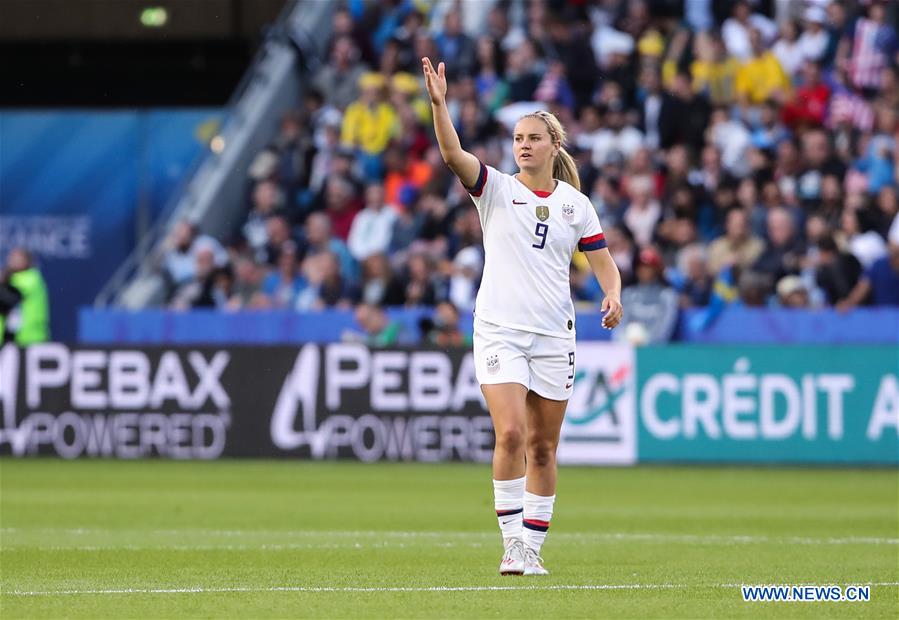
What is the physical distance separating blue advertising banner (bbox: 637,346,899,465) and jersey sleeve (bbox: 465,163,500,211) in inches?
408

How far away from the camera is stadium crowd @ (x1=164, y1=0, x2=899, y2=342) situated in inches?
829

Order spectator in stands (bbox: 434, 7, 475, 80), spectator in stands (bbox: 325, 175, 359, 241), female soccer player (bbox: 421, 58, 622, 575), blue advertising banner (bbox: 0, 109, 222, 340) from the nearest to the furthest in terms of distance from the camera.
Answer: female soccer player (bbox: 421, 58, 622, 575), spectator in stands (bbox: 325, 175, 359, 241), spectator in stands (bbox: 434, 7, 475, 80), blue advertising banner (bbox: 0, 109, 222, 340)

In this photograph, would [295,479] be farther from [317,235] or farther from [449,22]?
[449,22]

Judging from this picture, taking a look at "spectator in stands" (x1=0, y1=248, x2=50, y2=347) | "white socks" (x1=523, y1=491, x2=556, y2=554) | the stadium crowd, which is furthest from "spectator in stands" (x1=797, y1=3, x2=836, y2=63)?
"white socks" (x1=523, y1=491, x2=556, y2=554)

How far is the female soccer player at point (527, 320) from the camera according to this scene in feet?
30.7

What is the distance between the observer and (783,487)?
17.0m

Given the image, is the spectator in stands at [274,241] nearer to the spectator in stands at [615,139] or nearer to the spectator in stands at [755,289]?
the spectator in stands at [615,139]

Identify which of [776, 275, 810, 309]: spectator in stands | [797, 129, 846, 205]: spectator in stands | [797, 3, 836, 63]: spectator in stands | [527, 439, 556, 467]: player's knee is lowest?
[527, 439, 556, 467]: player's knee

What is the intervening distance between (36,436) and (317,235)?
4485 millimetres

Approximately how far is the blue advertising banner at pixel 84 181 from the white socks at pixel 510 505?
20963 millimetres

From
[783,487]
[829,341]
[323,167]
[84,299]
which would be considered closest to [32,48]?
[84,299]

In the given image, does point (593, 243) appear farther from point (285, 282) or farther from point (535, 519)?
point (285, 282)

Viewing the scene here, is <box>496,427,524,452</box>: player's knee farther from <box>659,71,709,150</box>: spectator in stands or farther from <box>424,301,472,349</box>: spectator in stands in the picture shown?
<box>659,71,709,150</box>: spectator in stands

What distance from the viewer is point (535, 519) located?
962 cm
